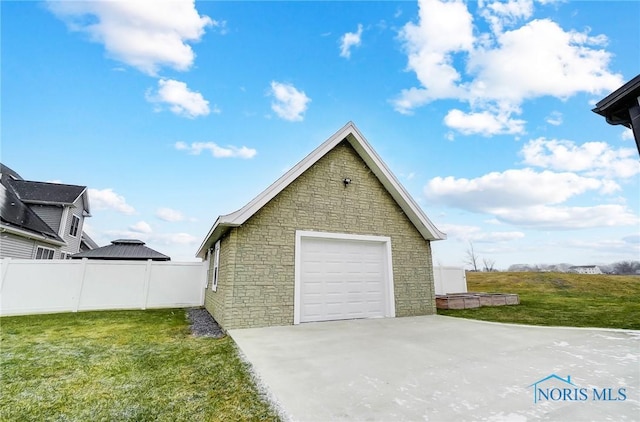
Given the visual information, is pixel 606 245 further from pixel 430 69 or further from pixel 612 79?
pixel 430 69

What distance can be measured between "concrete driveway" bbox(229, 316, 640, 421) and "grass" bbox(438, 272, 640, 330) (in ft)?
8.57

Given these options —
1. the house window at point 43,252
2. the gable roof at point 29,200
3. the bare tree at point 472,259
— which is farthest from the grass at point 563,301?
the bare tree at point 472,259

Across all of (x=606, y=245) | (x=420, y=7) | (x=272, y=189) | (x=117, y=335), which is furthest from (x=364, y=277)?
(x=606, y=245)

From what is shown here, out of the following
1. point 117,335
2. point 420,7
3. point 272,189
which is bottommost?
point 117,335

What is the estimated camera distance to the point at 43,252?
651 inches

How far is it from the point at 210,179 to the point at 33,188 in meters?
14.5

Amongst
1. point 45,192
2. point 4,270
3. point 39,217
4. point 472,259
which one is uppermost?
point 45,192

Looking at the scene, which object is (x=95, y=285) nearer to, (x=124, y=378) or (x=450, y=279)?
(x=124, y=378)

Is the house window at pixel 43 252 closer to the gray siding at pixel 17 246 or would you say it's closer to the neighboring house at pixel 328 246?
the gray siding at pixel 17 246

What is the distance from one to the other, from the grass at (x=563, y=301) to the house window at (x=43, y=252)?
2165cm

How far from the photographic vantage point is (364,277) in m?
9.08

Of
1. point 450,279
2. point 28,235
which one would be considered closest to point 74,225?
point 28,235

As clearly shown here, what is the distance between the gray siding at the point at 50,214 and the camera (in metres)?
18.1

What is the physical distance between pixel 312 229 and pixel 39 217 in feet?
66.4
